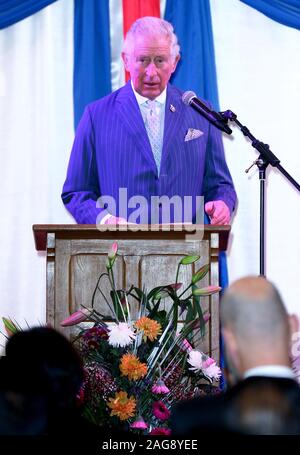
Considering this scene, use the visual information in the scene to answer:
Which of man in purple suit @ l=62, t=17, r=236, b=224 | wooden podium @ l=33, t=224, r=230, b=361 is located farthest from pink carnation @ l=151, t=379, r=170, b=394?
man in purple suit @ l=62, t=17, r=236, b=224

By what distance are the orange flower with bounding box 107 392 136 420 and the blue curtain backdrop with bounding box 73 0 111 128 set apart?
9.72ft

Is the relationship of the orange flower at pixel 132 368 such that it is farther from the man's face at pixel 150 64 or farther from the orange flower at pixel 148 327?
the man's face at pixel 150 64

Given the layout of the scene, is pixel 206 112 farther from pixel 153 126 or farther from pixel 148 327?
pixel 148 327

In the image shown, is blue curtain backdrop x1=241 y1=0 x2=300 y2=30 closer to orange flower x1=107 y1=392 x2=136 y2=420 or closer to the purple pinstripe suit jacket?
the purple pinstripe suit jacket

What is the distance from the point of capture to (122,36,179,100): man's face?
565cm

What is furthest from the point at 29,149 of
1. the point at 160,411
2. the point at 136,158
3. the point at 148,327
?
the point at 160,411

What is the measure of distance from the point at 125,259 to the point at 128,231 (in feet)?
0.47

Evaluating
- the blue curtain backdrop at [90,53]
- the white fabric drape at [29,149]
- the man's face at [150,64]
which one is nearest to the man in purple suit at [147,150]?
the man's face at [150,64]

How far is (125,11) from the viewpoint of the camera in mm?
6098

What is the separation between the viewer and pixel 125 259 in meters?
4.45

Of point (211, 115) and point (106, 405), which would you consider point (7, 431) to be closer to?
point (106, 405)

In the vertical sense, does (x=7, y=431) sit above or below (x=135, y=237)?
below

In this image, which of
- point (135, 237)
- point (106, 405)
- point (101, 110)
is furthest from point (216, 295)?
point (101, 110)
